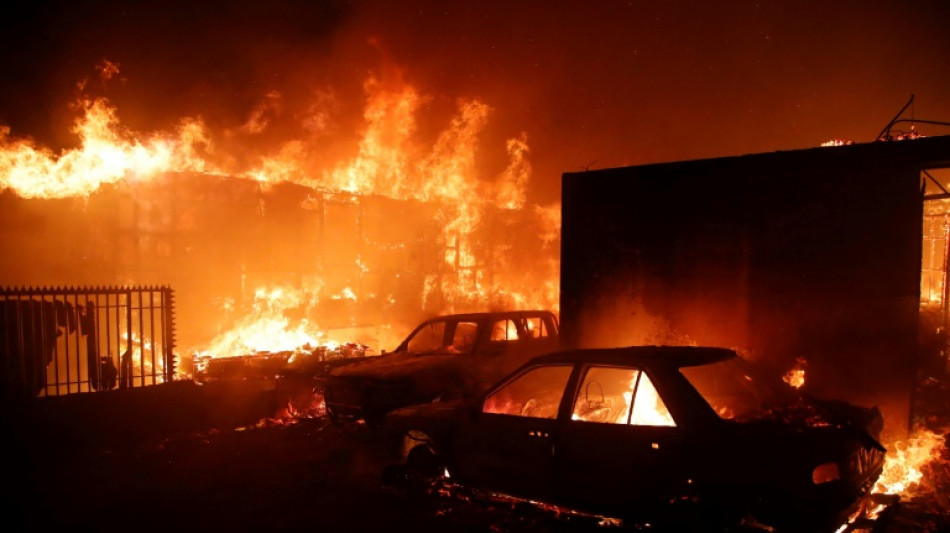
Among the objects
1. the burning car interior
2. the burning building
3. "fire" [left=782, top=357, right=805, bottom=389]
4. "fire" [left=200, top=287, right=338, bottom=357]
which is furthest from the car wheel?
"fire" [left=200, top=287, right=338, bottom=357]

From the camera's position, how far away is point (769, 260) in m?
8.77

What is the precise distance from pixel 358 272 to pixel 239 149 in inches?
224

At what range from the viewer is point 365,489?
675 cm

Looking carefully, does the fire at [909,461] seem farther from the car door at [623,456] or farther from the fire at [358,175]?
the fire at [358,175]

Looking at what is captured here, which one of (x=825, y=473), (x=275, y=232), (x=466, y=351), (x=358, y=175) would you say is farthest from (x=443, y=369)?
(x=358, y=175)

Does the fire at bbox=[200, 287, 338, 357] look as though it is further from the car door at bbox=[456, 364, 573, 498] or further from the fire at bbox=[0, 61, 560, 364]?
the car door at bbox=[456, 364, 573, 498]

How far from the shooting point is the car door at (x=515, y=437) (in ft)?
16.8

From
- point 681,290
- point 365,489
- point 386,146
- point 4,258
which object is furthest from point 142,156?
point 681,290

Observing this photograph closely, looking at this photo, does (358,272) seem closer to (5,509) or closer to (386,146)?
(386,146)

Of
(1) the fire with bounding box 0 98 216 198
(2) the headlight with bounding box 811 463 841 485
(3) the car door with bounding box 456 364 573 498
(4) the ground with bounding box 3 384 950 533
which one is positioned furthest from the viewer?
(1) the fire with bounding box 0 98 216 198

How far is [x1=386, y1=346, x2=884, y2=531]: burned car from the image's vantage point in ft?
13.5

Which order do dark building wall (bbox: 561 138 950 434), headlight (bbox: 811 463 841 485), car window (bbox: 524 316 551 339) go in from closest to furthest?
headlight (bbox: 811 463 841 485)
dark building wall (bbox: 561 138 950 434)
car window (bbox: 524 316 551 339)

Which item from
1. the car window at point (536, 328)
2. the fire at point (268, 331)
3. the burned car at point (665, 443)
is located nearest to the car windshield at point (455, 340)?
the car window at point (536, 328)

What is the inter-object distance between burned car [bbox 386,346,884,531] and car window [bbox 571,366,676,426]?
11 millimetres
